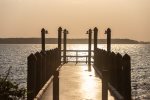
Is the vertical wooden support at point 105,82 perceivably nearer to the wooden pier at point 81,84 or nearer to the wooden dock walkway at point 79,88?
the wooden pier at point 81,84

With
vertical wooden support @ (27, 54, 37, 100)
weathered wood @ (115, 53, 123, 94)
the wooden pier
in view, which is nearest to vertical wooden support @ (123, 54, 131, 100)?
the wooden pier

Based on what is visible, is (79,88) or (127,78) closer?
(127,78)

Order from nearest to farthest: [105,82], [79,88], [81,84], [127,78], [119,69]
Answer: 1. [105,82]
2. [127,78]
3. [119,69]
4. [79,88]
5. [81,84]

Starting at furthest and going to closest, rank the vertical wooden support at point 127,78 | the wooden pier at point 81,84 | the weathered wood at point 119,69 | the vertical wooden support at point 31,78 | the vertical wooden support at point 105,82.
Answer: the weathered wood at point 119,69 → the vertical wooden support at point 31,78 → the vertical wooden support at point 127,78 → the wooden pier at point 81,84 → the vertical wooden support at point 105,82

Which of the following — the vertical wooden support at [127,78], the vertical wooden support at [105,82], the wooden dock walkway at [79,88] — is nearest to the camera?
the vertical wooden support at [105,82]

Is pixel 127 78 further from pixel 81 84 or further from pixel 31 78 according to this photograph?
pixel 81 84

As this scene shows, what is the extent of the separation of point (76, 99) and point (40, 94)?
4.04 ft

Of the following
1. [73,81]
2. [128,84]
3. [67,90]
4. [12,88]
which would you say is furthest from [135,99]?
[12,88]

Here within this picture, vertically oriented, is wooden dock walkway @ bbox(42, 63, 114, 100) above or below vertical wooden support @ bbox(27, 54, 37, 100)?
below

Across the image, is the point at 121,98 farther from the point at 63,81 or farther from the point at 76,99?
the point at 63,81

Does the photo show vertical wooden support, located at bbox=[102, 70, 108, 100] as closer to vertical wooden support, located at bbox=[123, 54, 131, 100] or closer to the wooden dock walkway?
vertical wooden support, located at bbox=[123, 54, 131, 100]

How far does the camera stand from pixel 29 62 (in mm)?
13531

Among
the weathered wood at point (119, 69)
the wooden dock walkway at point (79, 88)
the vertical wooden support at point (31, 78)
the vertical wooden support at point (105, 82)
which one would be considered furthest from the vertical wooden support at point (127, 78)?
the vertical wooden support at point (31, 78)

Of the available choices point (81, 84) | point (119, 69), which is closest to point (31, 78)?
point (119, 69)
